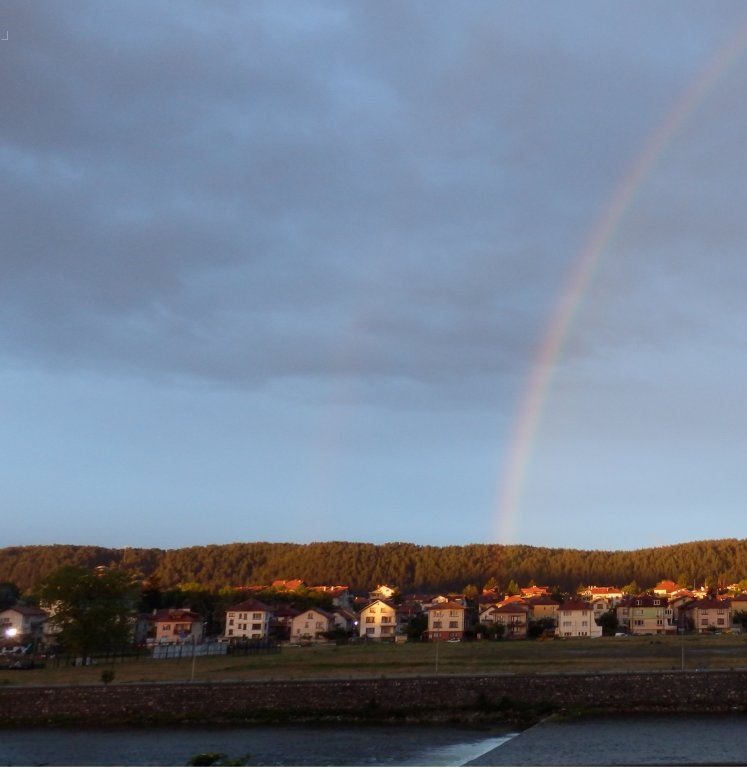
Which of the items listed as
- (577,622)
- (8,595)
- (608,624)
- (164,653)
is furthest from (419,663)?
(8,595)

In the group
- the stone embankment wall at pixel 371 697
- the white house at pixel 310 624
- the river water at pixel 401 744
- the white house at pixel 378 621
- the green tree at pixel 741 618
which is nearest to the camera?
the river water at pixel 401 744

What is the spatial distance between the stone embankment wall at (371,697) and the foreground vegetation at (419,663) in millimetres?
2346

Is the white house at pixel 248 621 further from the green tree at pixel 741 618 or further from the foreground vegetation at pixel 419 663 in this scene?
the green tree at pixel 741 618

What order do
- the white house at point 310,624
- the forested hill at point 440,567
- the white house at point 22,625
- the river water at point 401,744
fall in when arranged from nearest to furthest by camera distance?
the river water at point 401,744
the white house at point 22,625
the white house at point 310,624
the forested hill at point 440,567

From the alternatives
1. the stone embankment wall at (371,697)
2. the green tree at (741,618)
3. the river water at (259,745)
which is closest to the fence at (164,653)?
the stone embankment wall at (371,697)

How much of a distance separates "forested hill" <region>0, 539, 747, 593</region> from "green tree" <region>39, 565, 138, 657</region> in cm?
10152

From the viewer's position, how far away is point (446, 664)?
50656mm

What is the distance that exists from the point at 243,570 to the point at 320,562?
16692mm

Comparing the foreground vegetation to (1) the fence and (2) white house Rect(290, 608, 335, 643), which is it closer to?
(1) the fence

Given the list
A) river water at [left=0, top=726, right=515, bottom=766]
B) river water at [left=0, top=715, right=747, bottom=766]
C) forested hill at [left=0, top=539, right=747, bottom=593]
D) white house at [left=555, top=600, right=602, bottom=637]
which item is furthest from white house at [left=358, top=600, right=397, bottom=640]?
forested hill at [left=0, top=539, right=747, bottom=593]

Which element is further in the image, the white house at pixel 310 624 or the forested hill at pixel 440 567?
the forested hill at pixel 440 567

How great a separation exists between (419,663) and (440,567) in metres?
132

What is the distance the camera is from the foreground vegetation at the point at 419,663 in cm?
4506

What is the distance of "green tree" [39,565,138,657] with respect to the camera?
212 feet
